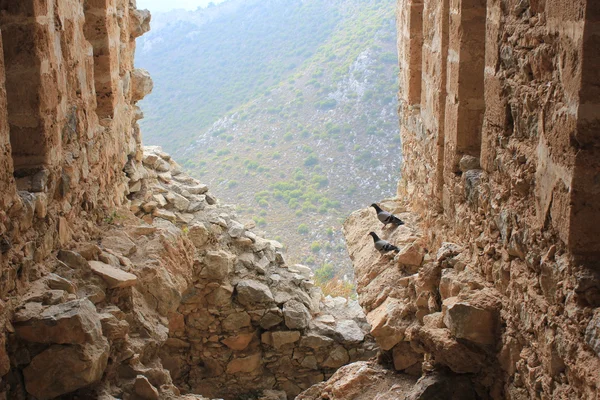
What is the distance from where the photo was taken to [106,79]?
17.6 ft

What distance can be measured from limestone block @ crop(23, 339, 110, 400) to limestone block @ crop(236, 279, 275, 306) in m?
Result: 3.56

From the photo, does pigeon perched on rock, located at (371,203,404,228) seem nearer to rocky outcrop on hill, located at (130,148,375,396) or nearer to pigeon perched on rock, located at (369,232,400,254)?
pigeon perched on rock, located at (369,232,400,254)

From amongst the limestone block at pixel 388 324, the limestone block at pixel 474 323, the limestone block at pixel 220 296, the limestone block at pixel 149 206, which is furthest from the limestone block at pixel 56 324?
the limestone block at pixel 220 296

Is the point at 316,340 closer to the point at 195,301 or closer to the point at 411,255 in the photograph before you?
the point at 195,301

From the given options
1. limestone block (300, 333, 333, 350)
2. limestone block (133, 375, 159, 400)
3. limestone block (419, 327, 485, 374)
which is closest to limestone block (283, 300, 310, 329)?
limestone block (300, 333, 333, 350)

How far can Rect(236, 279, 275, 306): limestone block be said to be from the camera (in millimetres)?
6875

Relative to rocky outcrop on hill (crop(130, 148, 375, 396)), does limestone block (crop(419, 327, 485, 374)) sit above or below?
above

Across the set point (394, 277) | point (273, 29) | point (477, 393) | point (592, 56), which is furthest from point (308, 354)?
point (273, 29)

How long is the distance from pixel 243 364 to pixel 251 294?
29.6 inches

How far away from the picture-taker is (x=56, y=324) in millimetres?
3262

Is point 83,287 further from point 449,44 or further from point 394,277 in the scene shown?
point 449,44

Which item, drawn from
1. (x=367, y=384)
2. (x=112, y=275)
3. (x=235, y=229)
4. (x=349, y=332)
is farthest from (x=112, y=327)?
(x=349, y=332)

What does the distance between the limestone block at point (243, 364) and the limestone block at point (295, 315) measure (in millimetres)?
488

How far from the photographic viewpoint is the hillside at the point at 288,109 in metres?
18.8
